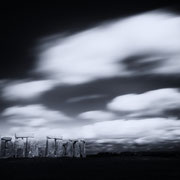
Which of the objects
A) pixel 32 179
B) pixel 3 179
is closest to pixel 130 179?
pixel 32 179

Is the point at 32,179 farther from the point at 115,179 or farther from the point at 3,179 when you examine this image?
the point at 115,179

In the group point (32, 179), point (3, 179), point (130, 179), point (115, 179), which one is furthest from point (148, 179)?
point (3, 179)

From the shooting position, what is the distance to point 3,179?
53.3 metres

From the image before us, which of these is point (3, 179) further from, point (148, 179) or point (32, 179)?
point (148, 179)

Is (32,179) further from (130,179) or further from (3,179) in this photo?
(130,179)

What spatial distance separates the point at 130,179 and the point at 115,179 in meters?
3.19

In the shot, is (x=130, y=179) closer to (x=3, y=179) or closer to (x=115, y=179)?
(x=115, y=179)

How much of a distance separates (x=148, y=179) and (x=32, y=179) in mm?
24685

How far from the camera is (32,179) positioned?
175 feet

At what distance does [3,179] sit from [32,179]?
20.4 ft

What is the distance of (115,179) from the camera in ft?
171

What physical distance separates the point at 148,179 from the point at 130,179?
3794 mm

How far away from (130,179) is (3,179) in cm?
2712

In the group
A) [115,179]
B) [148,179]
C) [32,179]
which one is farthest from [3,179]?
[148,179]
